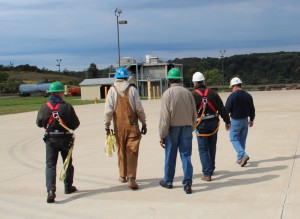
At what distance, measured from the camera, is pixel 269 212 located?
18.9 feet

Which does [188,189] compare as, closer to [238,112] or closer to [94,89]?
[238,112]

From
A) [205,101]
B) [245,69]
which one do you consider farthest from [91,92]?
[245,69]

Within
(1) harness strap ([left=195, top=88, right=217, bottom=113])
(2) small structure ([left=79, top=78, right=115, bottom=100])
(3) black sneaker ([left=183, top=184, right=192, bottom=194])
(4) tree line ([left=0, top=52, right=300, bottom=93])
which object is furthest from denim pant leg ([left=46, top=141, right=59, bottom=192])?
(4) tree line ([left=0, top=52, right=300, bottom=93])

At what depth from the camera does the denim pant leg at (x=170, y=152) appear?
721 centimetres

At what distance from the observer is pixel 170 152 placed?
23.9 ft

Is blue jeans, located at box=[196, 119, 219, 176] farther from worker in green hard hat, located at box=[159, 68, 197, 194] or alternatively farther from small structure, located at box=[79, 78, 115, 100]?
small structure, located at box=[79, 78, 115, 100]

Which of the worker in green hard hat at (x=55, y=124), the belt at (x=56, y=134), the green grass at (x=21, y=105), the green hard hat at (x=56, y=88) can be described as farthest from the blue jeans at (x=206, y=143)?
the green grass at (x=21, y=105)

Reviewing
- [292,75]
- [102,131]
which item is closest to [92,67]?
[292,75]

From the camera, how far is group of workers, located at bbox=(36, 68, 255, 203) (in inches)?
278

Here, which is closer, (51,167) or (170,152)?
(51,167)

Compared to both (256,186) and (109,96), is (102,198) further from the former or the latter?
(256,186)

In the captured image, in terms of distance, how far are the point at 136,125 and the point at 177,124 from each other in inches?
29.9

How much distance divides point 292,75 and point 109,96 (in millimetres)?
126424

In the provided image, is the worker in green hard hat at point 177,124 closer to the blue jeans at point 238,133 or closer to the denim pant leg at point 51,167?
the denim pant leg at point 51,167
